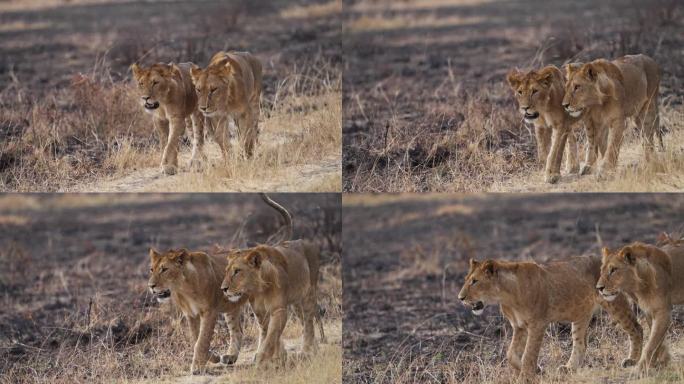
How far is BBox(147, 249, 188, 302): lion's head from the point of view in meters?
11.7

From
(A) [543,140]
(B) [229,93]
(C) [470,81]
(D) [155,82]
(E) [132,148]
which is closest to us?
(D) [155,82]

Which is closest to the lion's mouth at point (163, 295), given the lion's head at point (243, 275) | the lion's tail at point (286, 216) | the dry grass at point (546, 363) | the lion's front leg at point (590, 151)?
the lion's head at point (243, 275)

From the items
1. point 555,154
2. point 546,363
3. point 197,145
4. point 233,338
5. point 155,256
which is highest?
point 555,154

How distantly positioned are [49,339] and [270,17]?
1425 centimetres

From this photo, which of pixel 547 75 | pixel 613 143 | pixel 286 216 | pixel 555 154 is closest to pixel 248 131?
pixel 286 216

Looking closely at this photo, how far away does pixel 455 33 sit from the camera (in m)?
26.9

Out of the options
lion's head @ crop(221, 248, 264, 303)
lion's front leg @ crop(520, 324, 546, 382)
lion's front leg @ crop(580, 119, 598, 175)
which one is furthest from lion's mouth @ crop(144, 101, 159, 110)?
lion's front leg @ crop(520, 324, 546, 382)

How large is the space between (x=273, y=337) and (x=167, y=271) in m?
1.07

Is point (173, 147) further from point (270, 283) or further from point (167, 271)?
point (270, 283)

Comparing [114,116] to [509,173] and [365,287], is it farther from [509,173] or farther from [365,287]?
[509,173]

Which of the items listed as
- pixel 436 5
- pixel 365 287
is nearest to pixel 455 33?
pixel 436 5

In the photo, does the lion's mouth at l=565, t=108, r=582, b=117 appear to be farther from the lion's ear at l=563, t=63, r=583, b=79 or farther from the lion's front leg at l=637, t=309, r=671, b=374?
the lion's front leg at l=637, t=309, r=671, b=374

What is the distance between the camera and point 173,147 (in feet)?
44.4

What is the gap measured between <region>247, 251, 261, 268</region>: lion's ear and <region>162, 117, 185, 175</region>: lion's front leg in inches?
79.4
